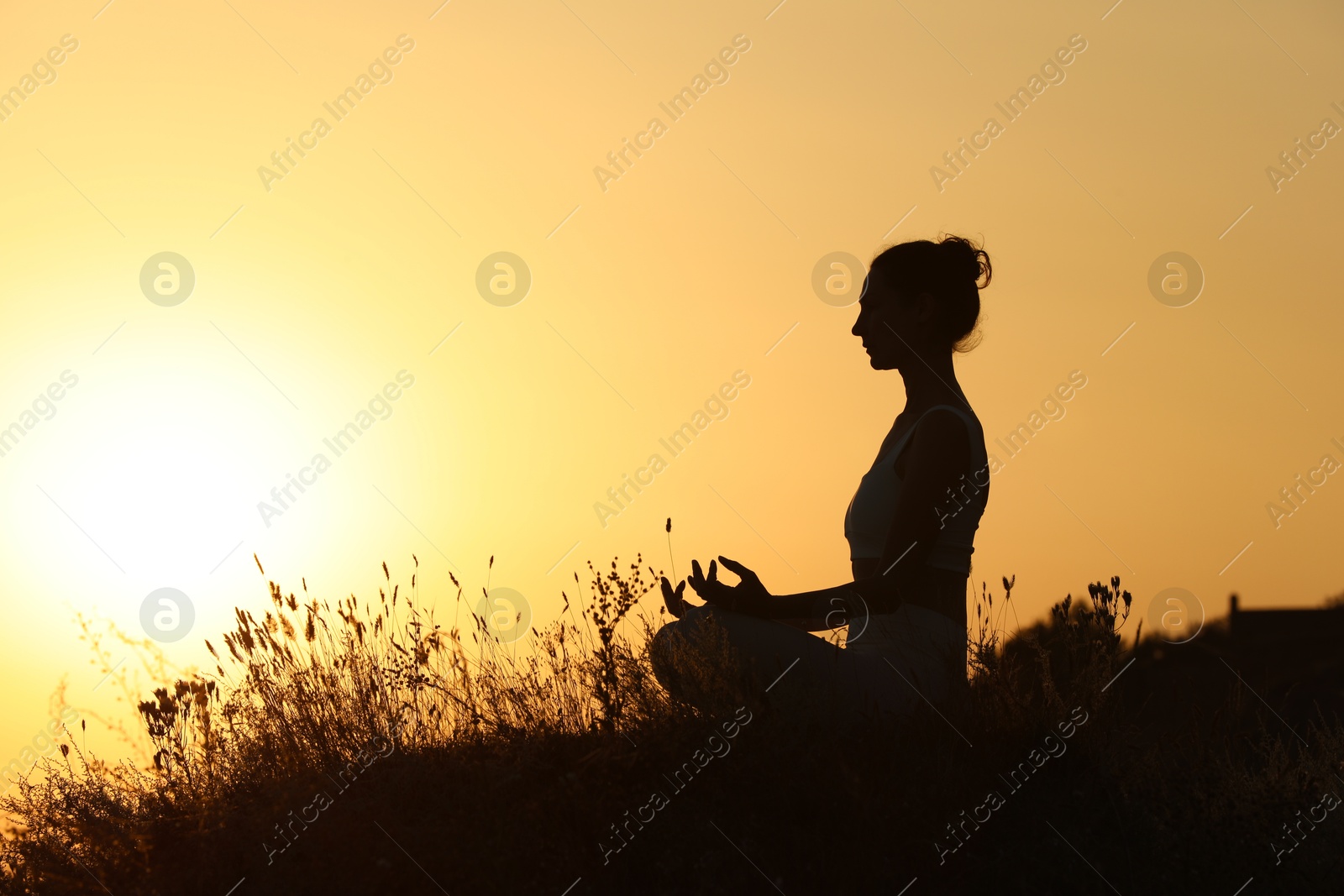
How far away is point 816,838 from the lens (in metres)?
3.92

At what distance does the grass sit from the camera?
394 centimetres

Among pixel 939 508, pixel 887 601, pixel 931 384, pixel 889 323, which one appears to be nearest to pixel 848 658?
pixel 887 601

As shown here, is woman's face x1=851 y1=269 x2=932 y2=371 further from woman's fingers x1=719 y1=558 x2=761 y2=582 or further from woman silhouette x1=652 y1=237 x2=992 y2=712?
woman's fingers x1=719 y1=558 x2=761 y2=582

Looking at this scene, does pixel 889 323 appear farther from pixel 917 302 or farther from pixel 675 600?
pixel 675 600

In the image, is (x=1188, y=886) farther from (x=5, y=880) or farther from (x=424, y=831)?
(x=5, y=880)

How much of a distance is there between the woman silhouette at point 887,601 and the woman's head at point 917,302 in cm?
46

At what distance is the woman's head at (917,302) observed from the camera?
5086 millimetres

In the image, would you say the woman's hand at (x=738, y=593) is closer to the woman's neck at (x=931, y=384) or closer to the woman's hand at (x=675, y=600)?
the woman's hand at (x=675, y=600)

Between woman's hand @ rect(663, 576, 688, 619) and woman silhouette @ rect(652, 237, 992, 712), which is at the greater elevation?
woman's hand @ rect(663, 576, 688, 619)

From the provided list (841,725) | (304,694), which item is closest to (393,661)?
(304,694)

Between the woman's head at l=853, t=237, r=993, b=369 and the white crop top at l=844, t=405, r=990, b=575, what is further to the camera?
the woman's head at l=853, t=237, r=993, b=369

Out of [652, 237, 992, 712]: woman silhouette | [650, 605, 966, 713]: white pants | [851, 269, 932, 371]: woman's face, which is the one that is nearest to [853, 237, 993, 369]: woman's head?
[851, 269, 932, 371]: woman's face

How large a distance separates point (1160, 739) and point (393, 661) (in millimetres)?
3181

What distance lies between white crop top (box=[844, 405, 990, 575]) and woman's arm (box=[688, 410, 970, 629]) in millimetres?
58
